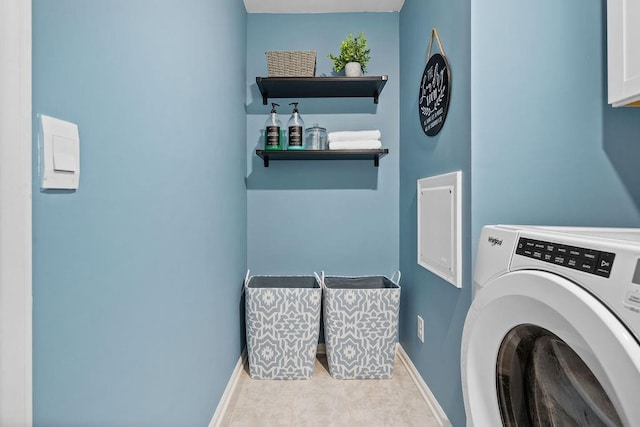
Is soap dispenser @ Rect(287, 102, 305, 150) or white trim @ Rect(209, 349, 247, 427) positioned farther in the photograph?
soap dispenser @ Rect(287, 102, 305, 150)

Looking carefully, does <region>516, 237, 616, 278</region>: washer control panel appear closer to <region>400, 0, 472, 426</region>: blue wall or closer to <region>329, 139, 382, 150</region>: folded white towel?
<region>400, 0, 472, 426</region>: blue wall

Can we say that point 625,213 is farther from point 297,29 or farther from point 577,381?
point 297,29

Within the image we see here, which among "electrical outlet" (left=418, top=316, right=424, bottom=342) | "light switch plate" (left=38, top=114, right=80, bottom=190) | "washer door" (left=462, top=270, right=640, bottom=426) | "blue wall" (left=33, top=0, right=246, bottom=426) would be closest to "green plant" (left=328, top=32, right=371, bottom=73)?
"blue wall" (left=33, top=0, right=246, bottom=426)

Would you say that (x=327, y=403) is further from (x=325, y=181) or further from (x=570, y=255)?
(x=570, y=255)

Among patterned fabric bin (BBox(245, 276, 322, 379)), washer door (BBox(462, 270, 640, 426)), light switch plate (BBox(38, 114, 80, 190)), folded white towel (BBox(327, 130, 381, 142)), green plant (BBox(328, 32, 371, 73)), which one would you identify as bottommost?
patterned fabric bin (BBox(245, 276, 322, 379))

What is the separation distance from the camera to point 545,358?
2.56ft

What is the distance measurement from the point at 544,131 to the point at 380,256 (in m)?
1.24

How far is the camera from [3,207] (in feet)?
1.47

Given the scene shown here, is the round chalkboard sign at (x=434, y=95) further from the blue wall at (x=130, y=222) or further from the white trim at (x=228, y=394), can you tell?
the white trim at (x=228, y=394)

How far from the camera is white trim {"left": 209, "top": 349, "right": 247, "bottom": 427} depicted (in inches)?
58.7

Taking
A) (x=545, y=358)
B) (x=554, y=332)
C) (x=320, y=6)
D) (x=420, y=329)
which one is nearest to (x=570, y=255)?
(x=554, y=332)

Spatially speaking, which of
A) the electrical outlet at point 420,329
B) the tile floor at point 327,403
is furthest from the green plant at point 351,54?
the tile floor at point 327,403

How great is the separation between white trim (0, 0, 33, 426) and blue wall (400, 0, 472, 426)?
1.26 metres

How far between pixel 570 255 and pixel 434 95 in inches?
44.6
